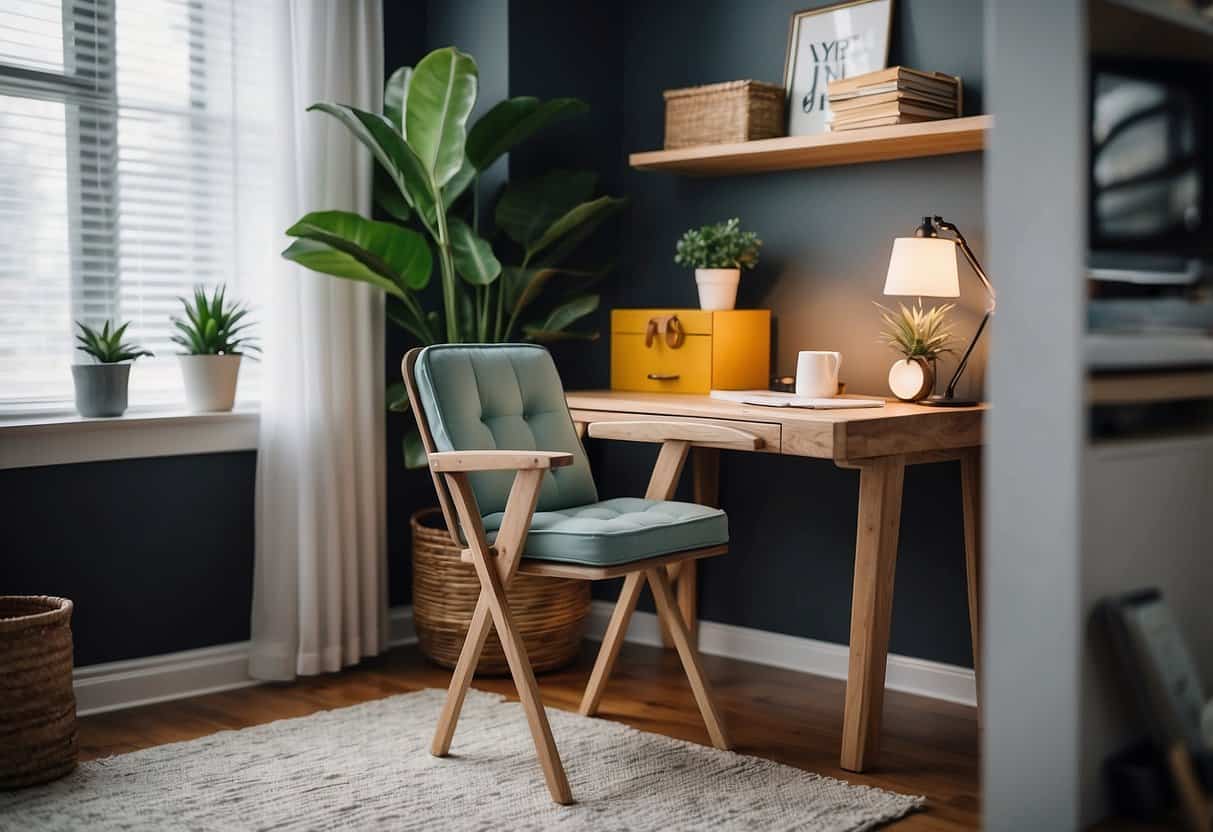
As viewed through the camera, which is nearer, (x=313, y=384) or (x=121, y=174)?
(x=121, y=174)

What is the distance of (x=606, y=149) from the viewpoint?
168 inches

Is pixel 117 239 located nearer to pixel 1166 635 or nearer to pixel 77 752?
pixel 77 752

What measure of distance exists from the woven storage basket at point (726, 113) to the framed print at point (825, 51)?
0.19 feet

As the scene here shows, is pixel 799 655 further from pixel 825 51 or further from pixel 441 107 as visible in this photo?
pixel 441 107

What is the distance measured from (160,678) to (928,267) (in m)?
2.35

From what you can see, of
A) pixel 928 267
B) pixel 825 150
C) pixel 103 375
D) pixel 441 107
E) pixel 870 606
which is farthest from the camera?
pixel 441 107

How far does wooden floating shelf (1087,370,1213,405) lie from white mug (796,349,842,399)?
1.49 meters

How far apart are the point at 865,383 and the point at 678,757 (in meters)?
1.27

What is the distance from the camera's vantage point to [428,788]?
276 cm

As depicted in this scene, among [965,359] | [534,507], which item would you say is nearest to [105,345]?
[534,507]

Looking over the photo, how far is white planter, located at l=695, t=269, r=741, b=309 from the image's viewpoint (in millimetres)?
3742

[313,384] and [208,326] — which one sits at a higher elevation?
[208,326]

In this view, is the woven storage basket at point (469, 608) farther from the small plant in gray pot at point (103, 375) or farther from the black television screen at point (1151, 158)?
the black television screen at point (1151, 158)

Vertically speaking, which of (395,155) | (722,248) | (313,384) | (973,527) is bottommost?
(973,527)
